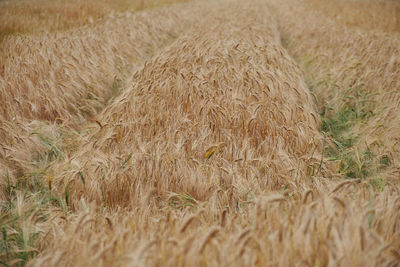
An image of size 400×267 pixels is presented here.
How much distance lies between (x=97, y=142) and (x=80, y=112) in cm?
141

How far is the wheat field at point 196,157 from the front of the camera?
127cm

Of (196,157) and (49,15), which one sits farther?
(49,15)

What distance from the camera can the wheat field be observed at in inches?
50.1

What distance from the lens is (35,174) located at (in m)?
2.54

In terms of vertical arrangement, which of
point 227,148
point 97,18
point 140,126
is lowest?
point 227,148

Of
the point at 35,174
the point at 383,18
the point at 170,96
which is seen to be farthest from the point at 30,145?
the point at 383,18

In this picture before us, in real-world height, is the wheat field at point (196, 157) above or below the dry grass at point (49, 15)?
below

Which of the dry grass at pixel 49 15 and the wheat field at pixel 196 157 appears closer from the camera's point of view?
the wheat field at pixel 196 157

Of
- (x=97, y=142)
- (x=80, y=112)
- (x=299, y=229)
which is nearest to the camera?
(x=299, y=229)

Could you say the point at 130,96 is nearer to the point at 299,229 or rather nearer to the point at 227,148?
the point at 227,148

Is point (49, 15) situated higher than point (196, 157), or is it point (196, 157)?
point (49, 15)

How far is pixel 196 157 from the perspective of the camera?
256cm

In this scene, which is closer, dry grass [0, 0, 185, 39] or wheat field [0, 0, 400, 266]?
wheat field [0, 0, 400, 266]

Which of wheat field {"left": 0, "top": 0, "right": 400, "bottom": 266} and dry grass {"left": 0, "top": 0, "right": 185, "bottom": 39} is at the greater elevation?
dry grass {"left": 0, "top": 0, "right": 185, "bottom": 39}
